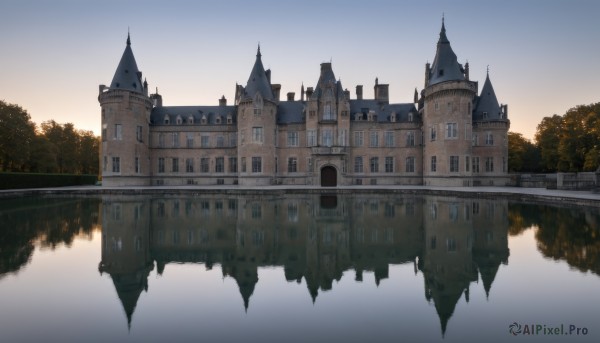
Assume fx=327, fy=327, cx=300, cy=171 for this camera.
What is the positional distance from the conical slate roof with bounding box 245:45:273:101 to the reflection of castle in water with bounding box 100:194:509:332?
85.2 feet

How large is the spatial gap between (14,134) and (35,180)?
28.9ft

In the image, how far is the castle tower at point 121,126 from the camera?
132 feet

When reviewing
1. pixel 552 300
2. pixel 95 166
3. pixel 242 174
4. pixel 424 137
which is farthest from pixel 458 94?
pixel 95 166

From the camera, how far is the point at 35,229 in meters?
14.4

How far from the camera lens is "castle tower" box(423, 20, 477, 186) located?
3769cm

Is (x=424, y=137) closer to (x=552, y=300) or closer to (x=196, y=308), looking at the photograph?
(x=552, y=300)

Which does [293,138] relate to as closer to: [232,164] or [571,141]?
A: [232,164]

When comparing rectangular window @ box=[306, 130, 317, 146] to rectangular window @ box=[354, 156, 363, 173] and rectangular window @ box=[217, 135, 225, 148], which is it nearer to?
rectangular window @ box=[354, 156, 363, 173]

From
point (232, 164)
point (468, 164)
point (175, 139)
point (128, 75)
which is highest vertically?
point (128, 75)

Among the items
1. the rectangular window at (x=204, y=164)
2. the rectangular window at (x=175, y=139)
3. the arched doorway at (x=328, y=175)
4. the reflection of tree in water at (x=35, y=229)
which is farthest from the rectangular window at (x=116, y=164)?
the arched doorway at (x=328, y=175)

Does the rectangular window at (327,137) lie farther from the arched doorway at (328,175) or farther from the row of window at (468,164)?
the row of window at (468,164)

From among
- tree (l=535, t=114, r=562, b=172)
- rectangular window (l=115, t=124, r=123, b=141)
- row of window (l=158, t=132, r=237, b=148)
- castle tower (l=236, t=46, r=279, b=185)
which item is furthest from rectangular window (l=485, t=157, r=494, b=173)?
rectangular window (l=115, t=124, r=123, b=141)

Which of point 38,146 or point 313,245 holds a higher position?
point 38,146

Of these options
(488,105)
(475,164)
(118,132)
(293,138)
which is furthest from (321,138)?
(118,132)
